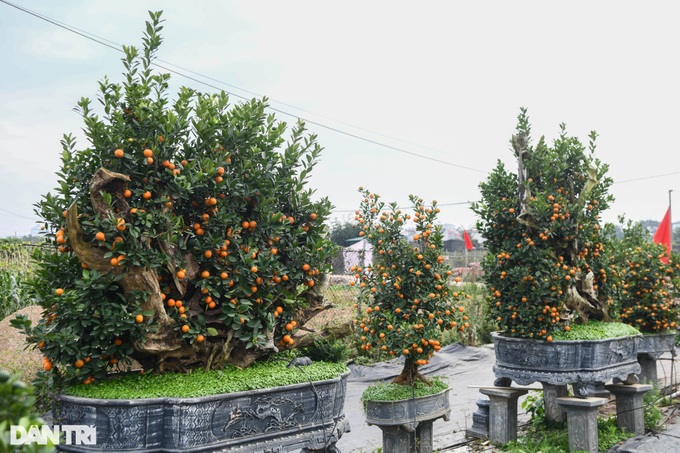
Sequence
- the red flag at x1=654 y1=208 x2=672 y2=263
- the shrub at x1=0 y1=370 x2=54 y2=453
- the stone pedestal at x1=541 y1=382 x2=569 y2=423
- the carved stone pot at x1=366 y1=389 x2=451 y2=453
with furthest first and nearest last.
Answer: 1. the red flag at x1=654 y1=208 x2=672 y2=263
2. the stone pedestal at x1=541 y1=382 x2=569 y2=423
3. the carved stone pot at x1=366 y1=389 x2=451 y2=453
4. the shrub at x1=0 y1=370 x2=54 y2=453

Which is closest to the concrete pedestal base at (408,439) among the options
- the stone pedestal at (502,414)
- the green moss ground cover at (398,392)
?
the green moss ground cover at (398,392)

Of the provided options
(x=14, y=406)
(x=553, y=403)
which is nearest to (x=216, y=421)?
(x=14, y=406)

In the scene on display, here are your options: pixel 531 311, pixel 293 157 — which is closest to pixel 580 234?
pixel 531 311

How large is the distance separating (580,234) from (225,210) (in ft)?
11.8

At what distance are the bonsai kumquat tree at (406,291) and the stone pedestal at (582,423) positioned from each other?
1422 mm

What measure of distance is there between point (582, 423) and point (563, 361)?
54cm

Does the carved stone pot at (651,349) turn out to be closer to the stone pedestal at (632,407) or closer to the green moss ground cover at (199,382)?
the stone pedestal at (632,407)

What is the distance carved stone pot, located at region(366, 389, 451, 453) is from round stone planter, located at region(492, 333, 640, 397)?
1.27m

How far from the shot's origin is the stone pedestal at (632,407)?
5.51m

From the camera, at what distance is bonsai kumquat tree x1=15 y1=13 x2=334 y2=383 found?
106 inches

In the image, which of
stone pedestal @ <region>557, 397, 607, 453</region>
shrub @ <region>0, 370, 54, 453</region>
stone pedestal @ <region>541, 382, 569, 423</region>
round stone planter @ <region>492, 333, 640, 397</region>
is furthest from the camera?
stone pedestal @ <region>541, 382, 569, 423</region>

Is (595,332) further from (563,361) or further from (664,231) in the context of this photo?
(664,231)

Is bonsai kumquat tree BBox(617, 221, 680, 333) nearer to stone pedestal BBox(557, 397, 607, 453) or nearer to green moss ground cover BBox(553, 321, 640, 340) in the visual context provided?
green moss ground cover BBox(553, 321, 640, 340)

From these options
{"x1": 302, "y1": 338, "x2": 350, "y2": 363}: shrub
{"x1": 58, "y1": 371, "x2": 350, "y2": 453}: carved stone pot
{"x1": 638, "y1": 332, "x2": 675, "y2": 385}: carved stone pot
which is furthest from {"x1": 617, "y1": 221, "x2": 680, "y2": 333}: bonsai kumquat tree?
{"x1": 58, "y1": 371, "x2": 350, "y2": 453}: carved stone pot
